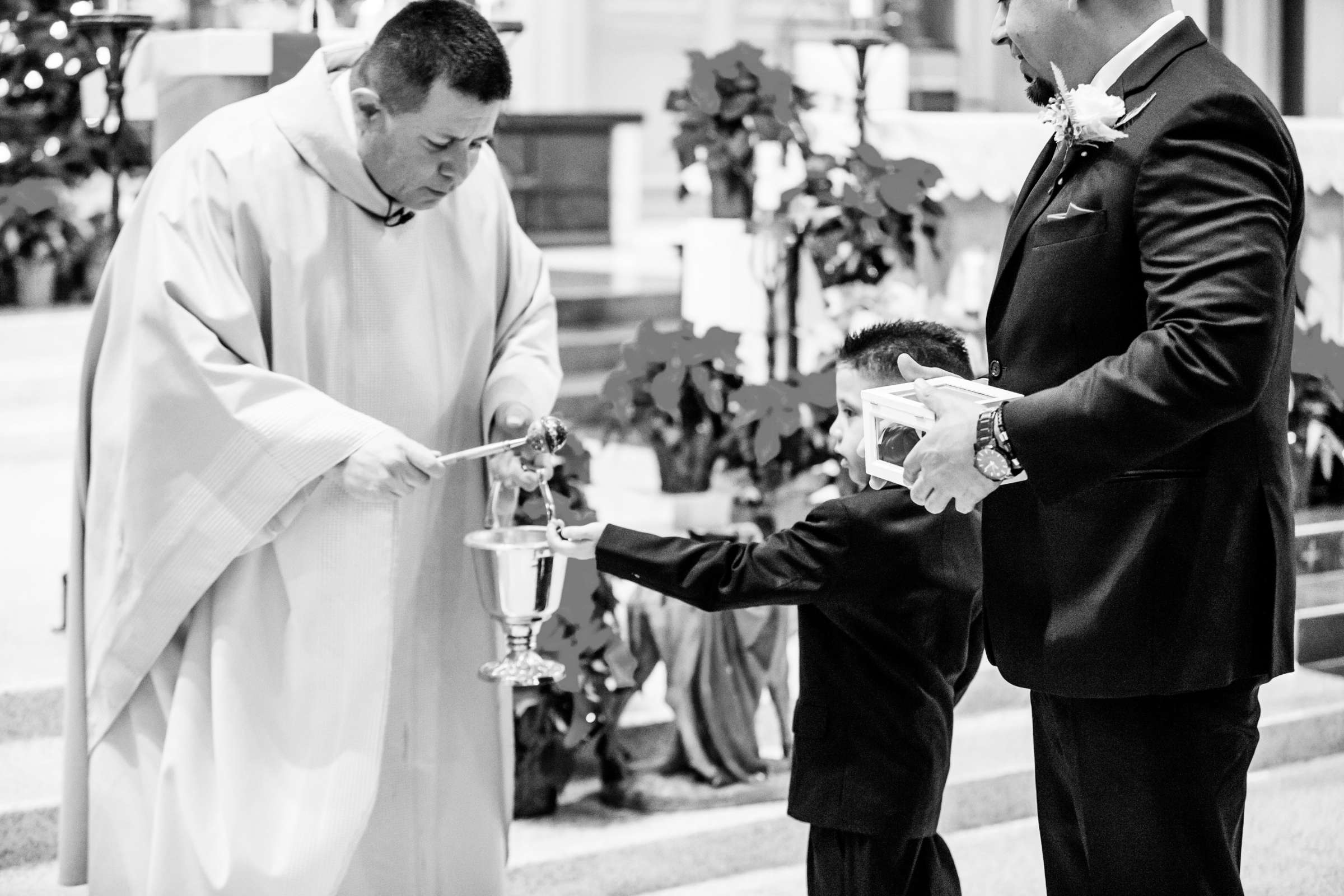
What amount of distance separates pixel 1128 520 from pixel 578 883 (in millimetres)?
1970

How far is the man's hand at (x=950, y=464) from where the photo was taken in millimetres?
1997

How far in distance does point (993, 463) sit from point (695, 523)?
2159 millimetres

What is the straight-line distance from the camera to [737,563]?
8.11ft

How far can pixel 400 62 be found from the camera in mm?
2742

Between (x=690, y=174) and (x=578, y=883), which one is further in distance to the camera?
(x=690, y=174)

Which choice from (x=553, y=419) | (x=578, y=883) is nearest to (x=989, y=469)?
(x=553, y=419)

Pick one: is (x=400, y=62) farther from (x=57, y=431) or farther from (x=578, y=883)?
(x=57, y=431)

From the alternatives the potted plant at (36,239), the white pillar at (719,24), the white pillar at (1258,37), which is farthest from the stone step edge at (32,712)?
the white pillar at (719,24)

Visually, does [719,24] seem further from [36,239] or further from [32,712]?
[32,712]

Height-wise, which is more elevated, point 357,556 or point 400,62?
point 400,62

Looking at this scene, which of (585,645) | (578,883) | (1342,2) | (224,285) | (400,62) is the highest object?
(1342,2)

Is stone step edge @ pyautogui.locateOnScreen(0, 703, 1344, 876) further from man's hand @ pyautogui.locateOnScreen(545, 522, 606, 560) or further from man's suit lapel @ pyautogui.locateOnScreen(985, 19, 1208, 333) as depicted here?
man's suit lapel @ pyautogui.locateOnScreen(985, 19, 1208, 333)

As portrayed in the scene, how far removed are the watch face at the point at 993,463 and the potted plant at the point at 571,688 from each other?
1.87m

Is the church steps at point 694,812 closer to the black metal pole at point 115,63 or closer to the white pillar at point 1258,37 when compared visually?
the black metal pole at point 115,63
